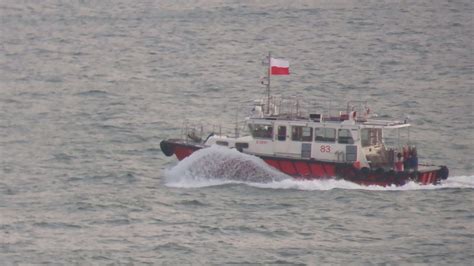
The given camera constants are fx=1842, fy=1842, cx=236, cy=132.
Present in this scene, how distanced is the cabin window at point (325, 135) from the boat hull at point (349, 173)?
1.17 m

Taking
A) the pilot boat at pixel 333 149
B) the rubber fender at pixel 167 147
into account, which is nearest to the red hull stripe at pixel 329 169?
the pilot boat at pixel 333 149

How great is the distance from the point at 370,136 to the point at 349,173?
222 centimetres

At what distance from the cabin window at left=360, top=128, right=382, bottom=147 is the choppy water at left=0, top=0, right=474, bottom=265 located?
240 cm

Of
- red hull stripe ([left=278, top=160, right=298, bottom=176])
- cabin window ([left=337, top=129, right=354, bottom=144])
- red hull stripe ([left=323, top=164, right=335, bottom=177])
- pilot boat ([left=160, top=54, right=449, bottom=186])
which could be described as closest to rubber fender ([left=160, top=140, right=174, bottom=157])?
pilot boat ([left=160, top=54, right=449, bottom=186])

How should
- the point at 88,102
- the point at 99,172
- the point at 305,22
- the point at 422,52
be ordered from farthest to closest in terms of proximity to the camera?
1. the point at 305,22
2. the point at 422,52
3. the point at 88,102
4. the point at 99,172

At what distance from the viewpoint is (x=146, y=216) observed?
77125 millimetres

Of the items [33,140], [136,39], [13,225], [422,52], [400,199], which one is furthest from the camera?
[136,39]

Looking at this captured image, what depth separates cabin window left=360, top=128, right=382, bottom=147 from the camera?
8388 centimetres

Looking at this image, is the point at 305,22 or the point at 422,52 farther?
the point at 305,22

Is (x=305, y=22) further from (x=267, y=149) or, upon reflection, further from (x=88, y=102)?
(x=267, y=149)

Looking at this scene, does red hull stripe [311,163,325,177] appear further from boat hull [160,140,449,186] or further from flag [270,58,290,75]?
flag [270,58,290,75]

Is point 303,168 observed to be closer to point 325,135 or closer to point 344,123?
point 325,135

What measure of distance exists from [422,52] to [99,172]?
57.6m

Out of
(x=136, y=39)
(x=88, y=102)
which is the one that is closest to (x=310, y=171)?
(x=88, y=102)
